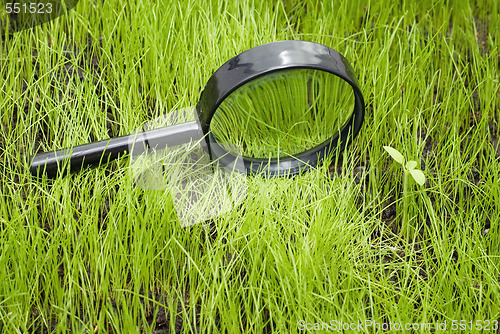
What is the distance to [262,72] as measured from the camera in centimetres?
120

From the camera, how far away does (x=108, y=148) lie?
133 centimetres

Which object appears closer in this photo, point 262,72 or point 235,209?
point 262,72

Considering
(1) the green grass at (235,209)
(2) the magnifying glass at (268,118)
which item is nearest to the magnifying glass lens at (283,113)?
(2) the magnifying glass at (268,118)

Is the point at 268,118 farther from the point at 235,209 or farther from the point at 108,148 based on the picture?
the point at 108,148

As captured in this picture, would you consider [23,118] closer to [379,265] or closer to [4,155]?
[4,155]

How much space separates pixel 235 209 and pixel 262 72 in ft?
1.22

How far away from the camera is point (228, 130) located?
4.42 feet

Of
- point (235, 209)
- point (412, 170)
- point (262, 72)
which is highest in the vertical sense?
point (262, 72)

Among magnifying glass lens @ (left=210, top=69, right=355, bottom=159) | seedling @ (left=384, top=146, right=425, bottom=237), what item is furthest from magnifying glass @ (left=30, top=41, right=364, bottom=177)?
seedling @ (left=384, top=146, right=425, bottom=237)

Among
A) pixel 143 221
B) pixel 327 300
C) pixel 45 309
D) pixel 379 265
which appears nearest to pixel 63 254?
pixel 45 309

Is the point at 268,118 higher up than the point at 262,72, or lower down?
lower down

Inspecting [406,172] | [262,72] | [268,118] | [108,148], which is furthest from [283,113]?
[108,148]

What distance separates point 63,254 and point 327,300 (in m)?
0.69

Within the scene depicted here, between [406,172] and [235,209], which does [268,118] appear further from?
[406,172]
